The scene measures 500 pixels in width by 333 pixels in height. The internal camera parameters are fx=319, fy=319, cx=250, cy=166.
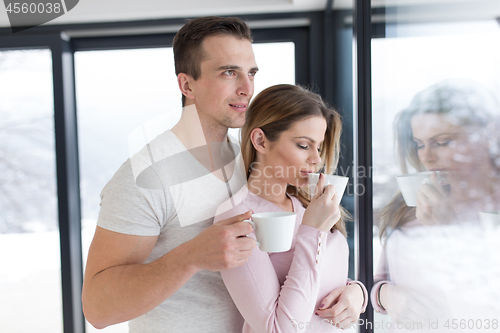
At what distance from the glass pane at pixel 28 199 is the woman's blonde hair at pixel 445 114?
6.74 feet

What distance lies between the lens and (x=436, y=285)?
1.64 ft

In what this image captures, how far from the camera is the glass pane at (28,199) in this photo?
2.00 m

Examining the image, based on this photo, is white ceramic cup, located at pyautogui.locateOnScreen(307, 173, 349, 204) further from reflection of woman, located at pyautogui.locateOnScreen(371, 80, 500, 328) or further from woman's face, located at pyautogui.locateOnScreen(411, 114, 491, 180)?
woman's face, located at pyautogui.locateOnScreen(411, 114, 491, 180)

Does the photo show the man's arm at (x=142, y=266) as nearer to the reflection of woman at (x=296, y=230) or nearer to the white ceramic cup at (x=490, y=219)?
the reflection of woman at (x=296, y=230)

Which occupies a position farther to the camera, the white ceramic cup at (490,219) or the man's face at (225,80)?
the man's face at (225,80)

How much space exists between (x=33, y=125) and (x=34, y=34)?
55cm

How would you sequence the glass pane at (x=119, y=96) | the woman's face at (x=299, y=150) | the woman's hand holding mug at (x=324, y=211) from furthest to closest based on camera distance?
the glass pane at (x=119, y=96) → the woman's face at (x=299, y=150) → the woman's hand holding mug at (x=324, y=211)

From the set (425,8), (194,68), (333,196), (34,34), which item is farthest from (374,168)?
(34,34)

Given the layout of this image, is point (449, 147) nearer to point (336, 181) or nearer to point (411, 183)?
point (411, 183)

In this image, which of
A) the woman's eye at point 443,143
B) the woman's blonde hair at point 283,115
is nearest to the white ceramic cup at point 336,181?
the woman's blonde hair at point 283,115

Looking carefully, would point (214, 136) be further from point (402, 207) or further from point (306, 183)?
point (402, 207)

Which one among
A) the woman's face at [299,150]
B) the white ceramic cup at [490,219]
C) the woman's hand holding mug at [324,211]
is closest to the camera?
the white ceramic cup at [490,219]

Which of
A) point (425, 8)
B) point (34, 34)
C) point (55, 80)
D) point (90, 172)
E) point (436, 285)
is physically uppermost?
point (34, 34)

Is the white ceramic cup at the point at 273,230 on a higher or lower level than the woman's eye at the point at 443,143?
lower
